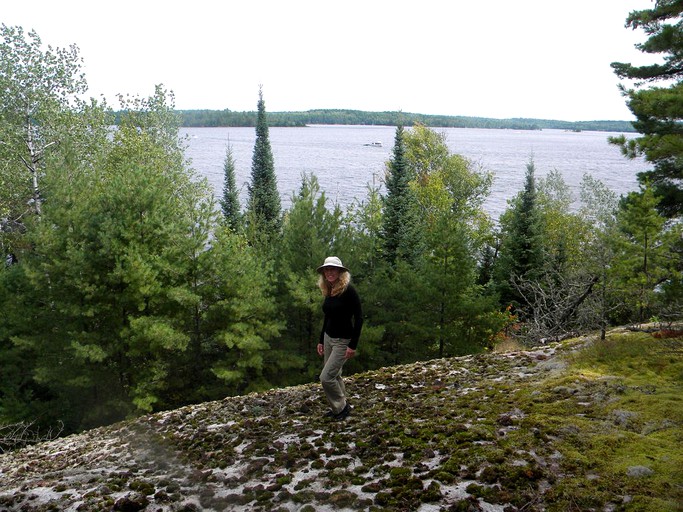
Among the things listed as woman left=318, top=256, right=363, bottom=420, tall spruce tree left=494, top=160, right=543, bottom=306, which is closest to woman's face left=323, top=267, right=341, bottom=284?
woman left=318, top=256, right=363, bottom=420

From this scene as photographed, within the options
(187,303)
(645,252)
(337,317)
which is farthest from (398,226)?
(337,317)

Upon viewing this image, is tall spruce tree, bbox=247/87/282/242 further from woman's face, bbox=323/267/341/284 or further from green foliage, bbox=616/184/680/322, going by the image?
green foliage, bbox=616/184/680/322

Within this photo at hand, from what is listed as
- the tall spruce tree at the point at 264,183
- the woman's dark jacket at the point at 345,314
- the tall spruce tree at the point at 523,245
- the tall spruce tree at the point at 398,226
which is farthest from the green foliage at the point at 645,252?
the tall spruce tree at the point at 264,183

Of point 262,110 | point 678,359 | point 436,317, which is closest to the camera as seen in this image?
point 678,359

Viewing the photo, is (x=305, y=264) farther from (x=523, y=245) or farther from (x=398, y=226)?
(x=523, y=245)


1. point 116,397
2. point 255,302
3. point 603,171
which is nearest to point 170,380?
point 116,397

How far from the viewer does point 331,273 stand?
6.96m

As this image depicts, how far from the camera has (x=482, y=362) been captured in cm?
943

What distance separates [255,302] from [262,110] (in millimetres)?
34282

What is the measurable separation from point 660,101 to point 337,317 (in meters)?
5.70

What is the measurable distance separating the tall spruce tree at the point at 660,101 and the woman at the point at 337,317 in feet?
14.9

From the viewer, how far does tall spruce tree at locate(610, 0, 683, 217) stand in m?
7.73

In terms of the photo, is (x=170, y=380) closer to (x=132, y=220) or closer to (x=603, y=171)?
(x=132, y=220)

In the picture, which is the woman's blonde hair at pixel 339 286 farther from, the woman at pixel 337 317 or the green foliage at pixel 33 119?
the green foliage at pixel 33 119
